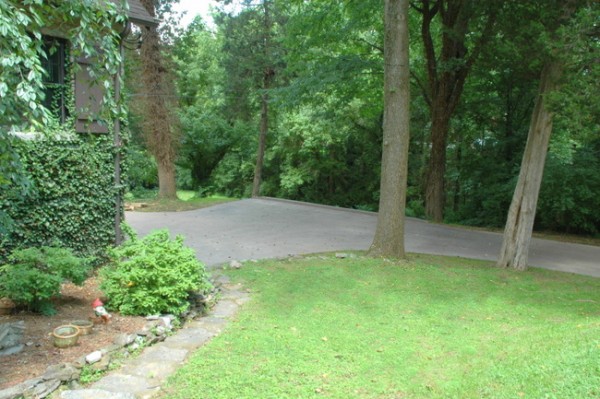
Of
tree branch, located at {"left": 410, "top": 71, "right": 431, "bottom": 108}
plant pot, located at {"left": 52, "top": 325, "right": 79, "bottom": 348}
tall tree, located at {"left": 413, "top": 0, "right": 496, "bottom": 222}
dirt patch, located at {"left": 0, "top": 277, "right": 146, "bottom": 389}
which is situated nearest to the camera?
dirt patch, located at {"left": 0, "top": 277, "right": 146, "bottom": 389}

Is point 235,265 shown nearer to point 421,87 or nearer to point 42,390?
point 42,390

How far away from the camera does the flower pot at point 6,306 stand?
5129 millimetres

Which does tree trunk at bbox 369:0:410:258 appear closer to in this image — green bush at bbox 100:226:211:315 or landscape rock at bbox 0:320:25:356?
green bush at bbox 100:226:211:315

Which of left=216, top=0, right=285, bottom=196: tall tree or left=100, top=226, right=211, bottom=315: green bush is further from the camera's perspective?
left=216, top=0, right=285, bottom=196: tall tree

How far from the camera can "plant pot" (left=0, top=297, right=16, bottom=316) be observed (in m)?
5.12

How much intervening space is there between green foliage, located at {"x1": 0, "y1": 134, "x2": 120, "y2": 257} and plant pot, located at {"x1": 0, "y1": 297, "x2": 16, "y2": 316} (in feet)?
2.99

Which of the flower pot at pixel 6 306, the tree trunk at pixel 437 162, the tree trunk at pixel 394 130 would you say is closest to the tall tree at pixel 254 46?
the tree trunk at pixel 437 162

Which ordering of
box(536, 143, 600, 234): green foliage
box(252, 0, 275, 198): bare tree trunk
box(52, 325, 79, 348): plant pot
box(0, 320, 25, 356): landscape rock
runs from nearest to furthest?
1. box(0, 320, 25, 356): landscape rock
2. box(52, 325, 79, 348): plant pot
3. box(536, 143, 600, 234): green foliage
4. box(252, 0, 275, 198): bare tree trunk

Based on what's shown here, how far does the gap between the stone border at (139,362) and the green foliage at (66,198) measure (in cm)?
246

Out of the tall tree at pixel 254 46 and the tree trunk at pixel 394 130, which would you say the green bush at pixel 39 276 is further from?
the tall tree at pixel 254 46

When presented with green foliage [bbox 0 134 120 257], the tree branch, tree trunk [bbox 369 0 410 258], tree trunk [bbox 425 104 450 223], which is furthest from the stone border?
the tree branch

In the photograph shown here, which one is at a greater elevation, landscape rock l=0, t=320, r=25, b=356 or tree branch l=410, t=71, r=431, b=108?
tree branch l=410, t=71, r=431, b=108

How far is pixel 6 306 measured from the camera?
17.3 ft

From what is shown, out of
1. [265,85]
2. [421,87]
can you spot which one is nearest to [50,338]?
[421,87]
